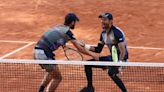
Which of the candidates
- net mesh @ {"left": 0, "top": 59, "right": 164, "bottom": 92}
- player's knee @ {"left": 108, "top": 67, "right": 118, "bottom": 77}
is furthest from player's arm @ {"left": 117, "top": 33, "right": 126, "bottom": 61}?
net mesh @ {"left": 0, "top": 59, "right": 164, "bottom": 92}

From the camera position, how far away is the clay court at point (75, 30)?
1185 cm

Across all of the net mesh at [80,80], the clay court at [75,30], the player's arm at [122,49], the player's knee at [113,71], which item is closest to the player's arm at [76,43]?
the player's knee at [113,71]

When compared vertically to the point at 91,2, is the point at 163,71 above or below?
above

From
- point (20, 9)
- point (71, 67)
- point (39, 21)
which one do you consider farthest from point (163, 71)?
point (20, 9)

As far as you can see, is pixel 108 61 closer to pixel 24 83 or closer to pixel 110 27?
pixel 110 27

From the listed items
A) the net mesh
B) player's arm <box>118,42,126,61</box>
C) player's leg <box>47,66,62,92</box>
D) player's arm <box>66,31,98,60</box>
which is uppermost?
player's arm <box>66,31,98,60</box>

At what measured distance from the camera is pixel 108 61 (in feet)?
33.6

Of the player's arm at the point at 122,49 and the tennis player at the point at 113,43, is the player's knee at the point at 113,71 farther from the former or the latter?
the player's arm at the point at 122,49

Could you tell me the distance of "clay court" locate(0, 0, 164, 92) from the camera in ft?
38.9

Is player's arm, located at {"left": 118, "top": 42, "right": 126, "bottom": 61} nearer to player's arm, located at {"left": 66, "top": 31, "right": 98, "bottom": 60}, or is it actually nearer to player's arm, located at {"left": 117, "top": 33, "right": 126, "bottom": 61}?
player's arm, located at {"left": 117, "top": 33, "right": 126, "bottom": 61}

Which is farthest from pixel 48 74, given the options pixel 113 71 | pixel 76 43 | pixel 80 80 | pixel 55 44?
pixel 80 80

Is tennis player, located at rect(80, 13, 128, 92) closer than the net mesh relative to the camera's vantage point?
Yes

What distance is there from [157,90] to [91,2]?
35.9 feet

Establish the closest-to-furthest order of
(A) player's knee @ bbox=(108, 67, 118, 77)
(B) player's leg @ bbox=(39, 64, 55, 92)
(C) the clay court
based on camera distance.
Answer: (B) player's leg @ bbox=(39, 64, 55, 92), (A) player's knee @ bbox=(108, 67, 118, 77), (C) the clay court
